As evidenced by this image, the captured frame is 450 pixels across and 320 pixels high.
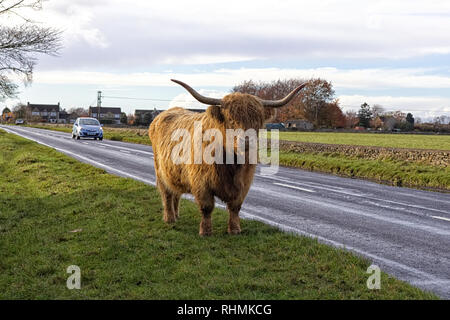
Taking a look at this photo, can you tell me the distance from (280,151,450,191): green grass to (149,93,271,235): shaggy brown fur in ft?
33.4

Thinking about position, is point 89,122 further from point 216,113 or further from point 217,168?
point 216,113

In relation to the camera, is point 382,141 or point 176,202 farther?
point 382,141

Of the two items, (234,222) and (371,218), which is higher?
(234,222)

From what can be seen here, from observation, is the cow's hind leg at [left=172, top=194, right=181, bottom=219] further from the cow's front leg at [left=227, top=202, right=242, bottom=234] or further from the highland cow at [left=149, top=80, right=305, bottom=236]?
the cow's front leg at [left=227, top=202, right=242, bottom=234]

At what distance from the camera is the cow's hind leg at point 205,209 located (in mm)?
6223

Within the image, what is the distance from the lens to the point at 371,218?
856 centimetres

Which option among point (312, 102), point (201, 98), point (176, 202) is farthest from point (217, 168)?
point (312, 102)

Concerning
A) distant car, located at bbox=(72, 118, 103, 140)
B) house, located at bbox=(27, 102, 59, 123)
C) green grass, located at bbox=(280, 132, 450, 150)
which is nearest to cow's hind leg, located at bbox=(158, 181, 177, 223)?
green grass, located at bbox=(280, 132, 450, 150)

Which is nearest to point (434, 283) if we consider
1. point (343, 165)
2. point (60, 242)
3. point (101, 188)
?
point (60, 242)

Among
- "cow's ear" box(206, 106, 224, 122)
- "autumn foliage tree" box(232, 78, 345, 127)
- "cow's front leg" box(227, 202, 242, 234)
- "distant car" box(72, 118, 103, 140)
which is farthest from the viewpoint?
"autumn foliage tree" box(232, 78, 345, 127)

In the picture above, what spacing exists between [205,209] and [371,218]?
3.93 metres

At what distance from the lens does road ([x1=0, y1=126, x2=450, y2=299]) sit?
18.7 feet

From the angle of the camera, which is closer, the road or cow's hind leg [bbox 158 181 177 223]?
the road

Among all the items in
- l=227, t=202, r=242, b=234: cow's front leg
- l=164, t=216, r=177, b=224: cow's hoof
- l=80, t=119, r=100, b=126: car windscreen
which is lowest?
l=164, t=216, r=177, b=224: cow's hoof
